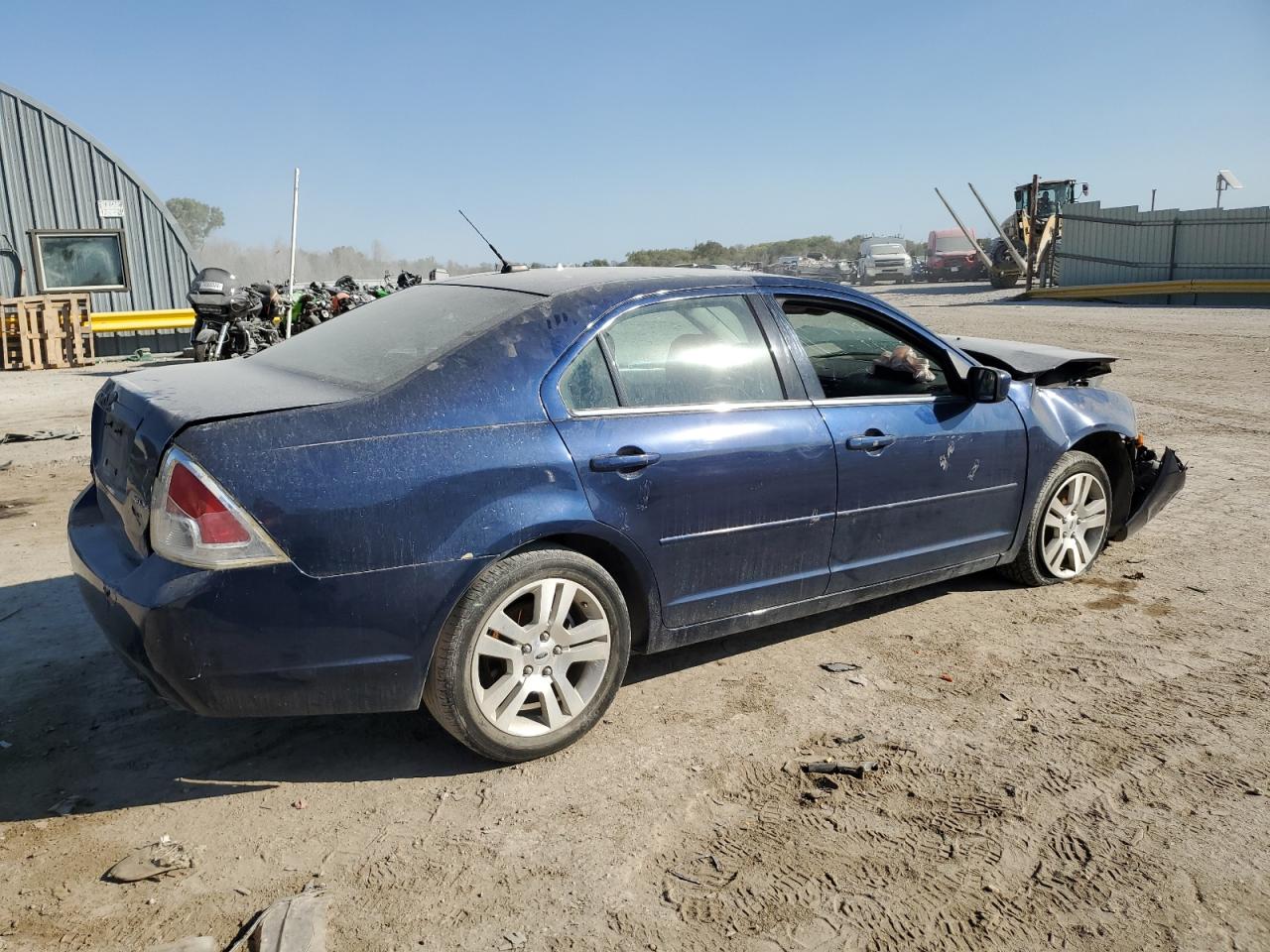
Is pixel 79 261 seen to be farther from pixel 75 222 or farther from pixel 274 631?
pixel 274 631

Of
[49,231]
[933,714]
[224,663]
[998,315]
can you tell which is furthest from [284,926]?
[998,315]

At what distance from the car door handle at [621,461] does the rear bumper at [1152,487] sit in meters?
3.46

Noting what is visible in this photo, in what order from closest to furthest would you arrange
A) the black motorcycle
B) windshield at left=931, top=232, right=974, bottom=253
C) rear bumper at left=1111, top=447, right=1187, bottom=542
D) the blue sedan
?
1. the blue sedan
2. rear bumper at left=1111, top=447, right=1187, bottom=542
3. the black motorcycle
4. windshield at left=931, top=232, right=974, bottom=253

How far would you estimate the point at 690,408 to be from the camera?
3.78 metres

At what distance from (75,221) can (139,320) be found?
2063 mm

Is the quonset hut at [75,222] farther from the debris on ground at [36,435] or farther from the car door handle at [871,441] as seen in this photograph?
the car door handle at [871,441]

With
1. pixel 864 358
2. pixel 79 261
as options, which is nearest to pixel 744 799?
pixel 864 358

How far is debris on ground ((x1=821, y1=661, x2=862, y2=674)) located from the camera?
422 centimetres

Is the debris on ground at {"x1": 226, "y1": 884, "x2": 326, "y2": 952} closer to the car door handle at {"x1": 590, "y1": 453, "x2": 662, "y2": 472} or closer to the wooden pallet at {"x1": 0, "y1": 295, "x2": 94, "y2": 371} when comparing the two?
the car door handle at {"x1": 590, "y1": 453, "x2": 662, "y2": 472}

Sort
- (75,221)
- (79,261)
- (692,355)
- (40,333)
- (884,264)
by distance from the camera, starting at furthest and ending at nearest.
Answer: (884,264), (79,261), (75,221), (40,333), (692,355)

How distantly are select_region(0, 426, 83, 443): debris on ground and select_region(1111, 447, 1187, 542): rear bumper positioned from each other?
358 inches

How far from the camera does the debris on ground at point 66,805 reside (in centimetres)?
315

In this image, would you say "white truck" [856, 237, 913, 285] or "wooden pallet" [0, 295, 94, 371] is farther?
"white truck" [856, 237, 913, 285]

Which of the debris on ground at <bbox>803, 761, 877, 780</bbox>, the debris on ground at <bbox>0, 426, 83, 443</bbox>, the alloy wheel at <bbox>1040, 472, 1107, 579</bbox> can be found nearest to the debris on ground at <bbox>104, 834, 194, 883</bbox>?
the debris on ground at <bbox>803, 761, 877, 780</bbox>
